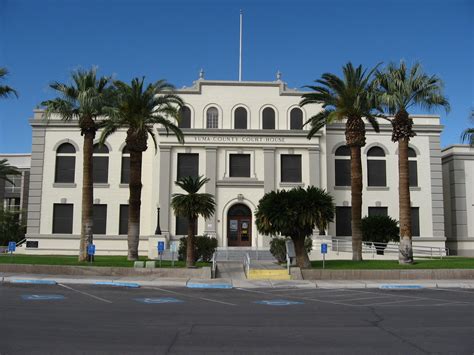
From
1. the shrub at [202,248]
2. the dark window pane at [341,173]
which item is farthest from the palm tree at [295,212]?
the dark window pane at [341,173]

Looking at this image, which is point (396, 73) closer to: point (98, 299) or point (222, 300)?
point (222, 300)

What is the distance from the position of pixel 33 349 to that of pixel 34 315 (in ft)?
12.6

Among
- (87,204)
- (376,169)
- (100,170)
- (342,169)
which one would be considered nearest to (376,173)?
(376,169)

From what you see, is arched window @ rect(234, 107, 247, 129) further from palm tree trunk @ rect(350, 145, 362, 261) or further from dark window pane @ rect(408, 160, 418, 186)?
dark window pane @ rect(408, 160, 418, 186)

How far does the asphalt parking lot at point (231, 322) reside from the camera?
8.70 m

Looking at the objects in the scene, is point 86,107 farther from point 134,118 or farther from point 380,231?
point 380,231

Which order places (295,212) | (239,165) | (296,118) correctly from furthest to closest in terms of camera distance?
(296,118)
(239,165)
(295,212)

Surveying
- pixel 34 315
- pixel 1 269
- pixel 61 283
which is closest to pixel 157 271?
pixel 61 283

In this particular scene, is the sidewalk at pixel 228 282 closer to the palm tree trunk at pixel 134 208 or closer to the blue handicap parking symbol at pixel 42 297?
the blue handicap parking symbol at pixel 42 297

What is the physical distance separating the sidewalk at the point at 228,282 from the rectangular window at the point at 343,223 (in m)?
18.1

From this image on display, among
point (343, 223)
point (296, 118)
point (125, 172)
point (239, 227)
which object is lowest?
point (239, 227)

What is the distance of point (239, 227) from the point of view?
3950 centimetres

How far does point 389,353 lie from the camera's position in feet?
27.2

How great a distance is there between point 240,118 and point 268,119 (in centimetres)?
230
